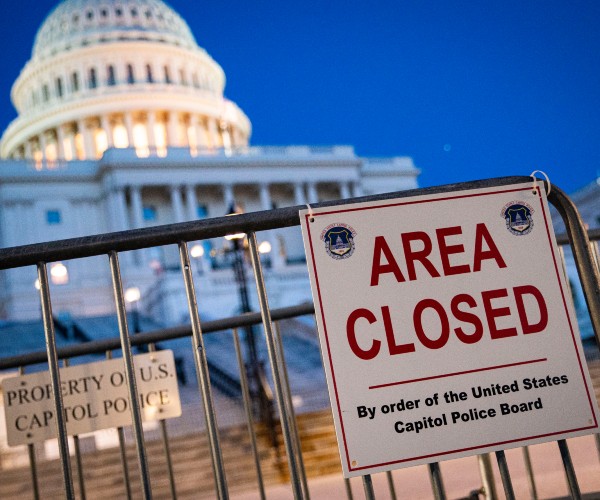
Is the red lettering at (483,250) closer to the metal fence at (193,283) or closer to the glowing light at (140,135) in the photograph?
the metal fence at (193,283)

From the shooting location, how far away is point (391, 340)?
2.71 metres

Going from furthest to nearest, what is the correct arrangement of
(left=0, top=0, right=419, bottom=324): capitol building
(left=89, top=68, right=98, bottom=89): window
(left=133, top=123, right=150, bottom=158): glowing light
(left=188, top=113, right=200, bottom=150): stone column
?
(left=89, top=68, right=98, bottom=89): window
(left=188, top=113, right=200, bottom=150): stone column
(left=133, top=123, right=150, bottom=158): glowing light
(left=0, top=0, right=419, bottom=324): capitol building

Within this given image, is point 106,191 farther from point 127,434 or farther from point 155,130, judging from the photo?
point 127,434

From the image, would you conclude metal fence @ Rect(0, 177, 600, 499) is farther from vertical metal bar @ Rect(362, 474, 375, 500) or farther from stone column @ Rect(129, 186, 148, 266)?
stone column @ Rect(129, 186, 148, 266)

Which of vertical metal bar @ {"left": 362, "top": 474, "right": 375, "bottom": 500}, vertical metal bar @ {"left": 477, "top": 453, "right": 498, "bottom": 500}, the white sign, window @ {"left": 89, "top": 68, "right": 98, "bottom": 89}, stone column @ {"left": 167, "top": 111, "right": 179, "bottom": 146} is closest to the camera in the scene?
vertical metal bar @ {"left": 362, "top": 474, "right": 375, "bottom": 500}

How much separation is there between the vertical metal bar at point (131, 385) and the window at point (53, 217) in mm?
54307

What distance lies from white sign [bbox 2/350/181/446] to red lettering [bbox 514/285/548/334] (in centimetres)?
236

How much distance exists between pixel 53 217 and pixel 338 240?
54817 millimetres

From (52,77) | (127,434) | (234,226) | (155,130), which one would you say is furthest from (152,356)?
(52,77)

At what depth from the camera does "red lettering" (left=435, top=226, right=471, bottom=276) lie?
2807mm

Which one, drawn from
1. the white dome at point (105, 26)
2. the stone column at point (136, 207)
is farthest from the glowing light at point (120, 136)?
the stone column at point (136, 207)

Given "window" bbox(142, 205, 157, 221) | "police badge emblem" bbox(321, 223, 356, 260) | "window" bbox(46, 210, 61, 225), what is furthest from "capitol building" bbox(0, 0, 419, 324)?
"police badge emblem" bbox(321, 223, 356, 260)

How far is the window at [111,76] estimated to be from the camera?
7281 centimetres

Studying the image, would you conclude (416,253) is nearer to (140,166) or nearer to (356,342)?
(356,342)
